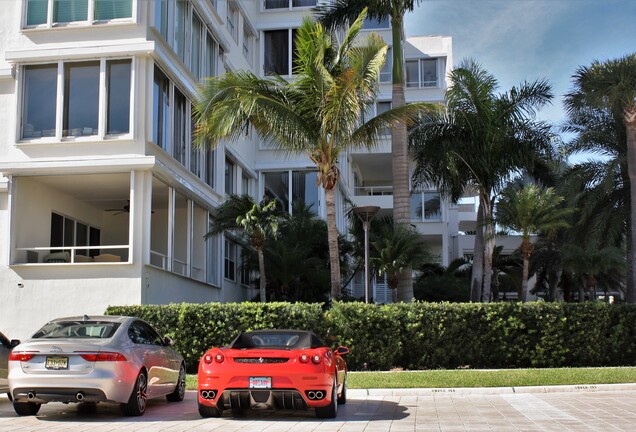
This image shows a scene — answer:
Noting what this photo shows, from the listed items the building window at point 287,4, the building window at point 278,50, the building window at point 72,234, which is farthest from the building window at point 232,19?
the building window at point 72,234

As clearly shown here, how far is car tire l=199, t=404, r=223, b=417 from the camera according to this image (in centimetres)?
1056

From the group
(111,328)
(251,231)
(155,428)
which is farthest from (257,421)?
(251,231)

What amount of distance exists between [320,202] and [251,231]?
10.4 metres

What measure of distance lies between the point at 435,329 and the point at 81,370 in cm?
995

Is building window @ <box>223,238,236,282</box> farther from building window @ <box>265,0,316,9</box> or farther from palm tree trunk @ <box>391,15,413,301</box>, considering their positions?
building window @ <box>265,0,316,9</box>

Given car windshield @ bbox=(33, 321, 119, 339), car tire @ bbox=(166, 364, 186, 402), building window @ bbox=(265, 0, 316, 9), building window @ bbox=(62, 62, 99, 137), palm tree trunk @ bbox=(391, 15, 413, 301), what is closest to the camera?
car windshield @ bbox=(33, 321, 119, 339)

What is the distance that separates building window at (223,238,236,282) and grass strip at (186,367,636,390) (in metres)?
12.1

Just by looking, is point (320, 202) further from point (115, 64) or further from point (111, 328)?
point (111, 328)

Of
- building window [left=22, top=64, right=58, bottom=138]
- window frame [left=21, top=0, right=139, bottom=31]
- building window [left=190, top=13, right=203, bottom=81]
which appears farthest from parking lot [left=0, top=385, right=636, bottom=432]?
building window [left=190, top=13, right=203, bottom=81]

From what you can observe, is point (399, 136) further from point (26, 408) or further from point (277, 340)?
point (26, 408)

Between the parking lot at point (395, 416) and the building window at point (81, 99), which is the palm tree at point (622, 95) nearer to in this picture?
the parking lot at point (395, 416)

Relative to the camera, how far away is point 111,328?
36.3 ft

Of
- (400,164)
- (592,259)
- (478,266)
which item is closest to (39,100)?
(400,164)

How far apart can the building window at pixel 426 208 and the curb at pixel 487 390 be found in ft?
86.3
